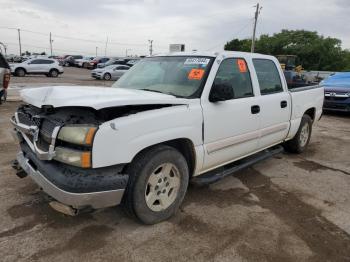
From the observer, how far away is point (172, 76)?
4.12 m

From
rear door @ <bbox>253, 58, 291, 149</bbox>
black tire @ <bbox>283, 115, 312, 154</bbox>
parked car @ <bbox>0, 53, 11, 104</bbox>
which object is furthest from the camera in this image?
parked car @ <bbox>0, 53, 11, 104</bbox>

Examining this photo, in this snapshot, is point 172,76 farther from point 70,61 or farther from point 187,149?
point 70,61

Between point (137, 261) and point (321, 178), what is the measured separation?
340 centimetres

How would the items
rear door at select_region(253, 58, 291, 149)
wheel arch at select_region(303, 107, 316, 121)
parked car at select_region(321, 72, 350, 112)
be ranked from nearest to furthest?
rear door at select_region(253, 58, 291, 149) < wheel arch at select_region(303, 107, 316, 121) < parked car at select_region(321, 72, 350, 112)

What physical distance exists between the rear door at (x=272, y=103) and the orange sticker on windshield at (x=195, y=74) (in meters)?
1.10

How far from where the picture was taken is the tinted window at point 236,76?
13.5ft

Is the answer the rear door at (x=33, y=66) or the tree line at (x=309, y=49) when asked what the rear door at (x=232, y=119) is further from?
the tree line at (x=309, y=49)

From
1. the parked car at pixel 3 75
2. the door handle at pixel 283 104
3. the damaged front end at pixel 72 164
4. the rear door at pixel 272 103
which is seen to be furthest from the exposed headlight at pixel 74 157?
the parked car at pixel 3 75

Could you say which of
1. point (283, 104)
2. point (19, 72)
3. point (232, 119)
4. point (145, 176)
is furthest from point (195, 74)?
point (19, 72)

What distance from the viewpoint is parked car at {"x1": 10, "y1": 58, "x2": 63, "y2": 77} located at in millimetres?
25594

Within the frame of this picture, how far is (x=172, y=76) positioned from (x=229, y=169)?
135 cm

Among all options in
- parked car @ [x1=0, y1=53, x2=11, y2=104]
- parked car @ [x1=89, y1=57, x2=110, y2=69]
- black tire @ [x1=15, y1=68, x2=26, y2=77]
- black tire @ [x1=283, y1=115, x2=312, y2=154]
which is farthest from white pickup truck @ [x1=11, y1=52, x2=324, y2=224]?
parked car @ [x1=89, y1=57, x2=110, y2=69]

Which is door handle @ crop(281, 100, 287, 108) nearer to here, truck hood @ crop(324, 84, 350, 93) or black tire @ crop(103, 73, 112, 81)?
truck hood @ crop(324, 84, 350, 93)

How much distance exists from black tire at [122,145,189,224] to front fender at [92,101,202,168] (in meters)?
0.12
